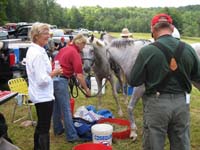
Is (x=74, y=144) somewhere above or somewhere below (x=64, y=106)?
below

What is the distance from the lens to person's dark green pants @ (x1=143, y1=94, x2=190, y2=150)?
3.04m

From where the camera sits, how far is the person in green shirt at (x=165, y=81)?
2.95m

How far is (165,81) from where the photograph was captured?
2980 mm

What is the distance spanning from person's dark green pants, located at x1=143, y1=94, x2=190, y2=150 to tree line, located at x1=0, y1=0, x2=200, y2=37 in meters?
33.1

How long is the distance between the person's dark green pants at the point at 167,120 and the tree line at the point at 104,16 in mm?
33086

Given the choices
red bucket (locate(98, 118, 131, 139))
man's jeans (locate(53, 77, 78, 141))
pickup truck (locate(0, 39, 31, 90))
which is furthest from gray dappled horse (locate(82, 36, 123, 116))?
pickup truck (locate(0, 39, 31, 90))

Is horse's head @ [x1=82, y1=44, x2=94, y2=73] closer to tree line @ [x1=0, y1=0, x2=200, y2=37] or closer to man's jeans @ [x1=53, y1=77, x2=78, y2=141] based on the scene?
man's jeans @ [x1=53, y1=77, x2=78, y2=141]

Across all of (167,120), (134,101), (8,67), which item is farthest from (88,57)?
(167,120)

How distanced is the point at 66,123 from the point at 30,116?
168 centimetres

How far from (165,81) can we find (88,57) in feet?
13.1

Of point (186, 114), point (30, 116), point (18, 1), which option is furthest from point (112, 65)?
point (18, 1)

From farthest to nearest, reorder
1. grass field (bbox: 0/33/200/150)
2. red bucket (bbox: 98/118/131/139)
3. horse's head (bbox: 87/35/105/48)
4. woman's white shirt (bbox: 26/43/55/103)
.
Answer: horse's head (bbox: 87/35/105/48)
red bucket (bbox: 98/118/131/139)
grass field (bbox: 0/33/200/150)
woman's white shirt (bbox: 26/43/55/103)

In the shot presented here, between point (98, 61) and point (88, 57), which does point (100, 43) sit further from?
point (98, 61)

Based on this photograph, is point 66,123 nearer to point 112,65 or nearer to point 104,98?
point 112,65
